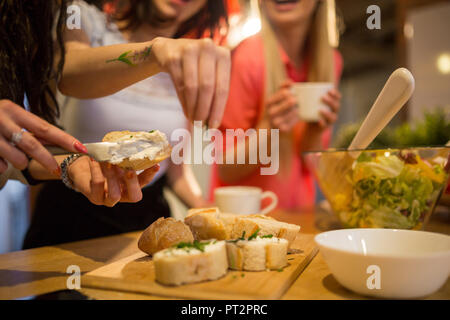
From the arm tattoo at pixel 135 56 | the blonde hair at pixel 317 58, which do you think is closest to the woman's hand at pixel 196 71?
the arm tattoo at pixel 135 56

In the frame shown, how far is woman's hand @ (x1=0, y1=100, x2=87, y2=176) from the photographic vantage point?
591 millimetres

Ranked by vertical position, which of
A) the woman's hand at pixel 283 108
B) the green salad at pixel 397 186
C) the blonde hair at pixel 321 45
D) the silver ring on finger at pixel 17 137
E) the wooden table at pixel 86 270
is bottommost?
the wooden table at pixel 86 270

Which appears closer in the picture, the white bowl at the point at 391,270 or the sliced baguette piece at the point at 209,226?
the white bowl at the point at 391,270

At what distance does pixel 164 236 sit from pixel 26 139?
10.6 inches

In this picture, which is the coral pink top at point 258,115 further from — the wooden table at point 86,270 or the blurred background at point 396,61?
the wooden table at point 86,270

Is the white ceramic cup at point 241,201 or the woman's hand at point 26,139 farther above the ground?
the woman's hand at point 26,139

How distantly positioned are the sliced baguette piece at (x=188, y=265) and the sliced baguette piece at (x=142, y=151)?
6.0 inches

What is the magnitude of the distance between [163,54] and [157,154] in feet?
0.59

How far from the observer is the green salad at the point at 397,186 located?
0.77 m

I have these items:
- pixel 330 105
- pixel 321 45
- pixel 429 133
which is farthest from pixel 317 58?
pixel 429 133

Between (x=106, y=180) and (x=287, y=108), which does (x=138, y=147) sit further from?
(x=287, y=108)

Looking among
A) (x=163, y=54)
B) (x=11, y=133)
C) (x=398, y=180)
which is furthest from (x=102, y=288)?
(x=398, y=180)

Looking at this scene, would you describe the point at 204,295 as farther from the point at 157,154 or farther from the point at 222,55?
the point at 222,55

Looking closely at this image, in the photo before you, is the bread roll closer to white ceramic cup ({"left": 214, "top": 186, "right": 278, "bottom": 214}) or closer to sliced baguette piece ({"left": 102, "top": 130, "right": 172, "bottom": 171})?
sliced baguette piece ({"left": 102, "top": 130, "right": 172, "bottom": 171})
